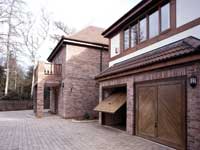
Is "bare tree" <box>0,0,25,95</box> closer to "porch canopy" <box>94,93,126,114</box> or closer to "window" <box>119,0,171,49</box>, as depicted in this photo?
"window" <box>119,0,171,49</box>

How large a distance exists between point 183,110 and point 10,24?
2563 cm

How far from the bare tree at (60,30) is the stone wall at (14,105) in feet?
38.9

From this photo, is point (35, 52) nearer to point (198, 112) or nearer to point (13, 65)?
point (13, 65)

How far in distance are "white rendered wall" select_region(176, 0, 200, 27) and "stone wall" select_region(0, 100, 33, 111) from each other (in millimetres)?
25930

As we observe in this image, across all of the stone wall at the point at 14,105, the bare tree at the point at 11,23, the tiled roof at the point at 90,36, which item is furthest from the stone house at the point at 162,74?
the stone wall at the point at 14,105

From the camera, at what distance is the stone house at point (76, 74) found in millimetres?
18203

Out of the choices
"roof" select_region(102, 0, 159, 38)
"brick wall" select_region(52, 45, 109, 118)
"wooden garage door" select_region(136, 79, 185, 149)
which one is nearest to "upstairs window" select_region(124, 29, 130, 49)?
"roof" select_region(102, 0, 159, 38)

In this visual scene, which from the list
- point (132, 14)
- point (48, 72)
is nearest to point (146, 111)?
point (132, 14)

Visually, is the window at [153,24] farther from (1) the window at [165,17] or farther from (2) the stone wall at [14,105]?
(2) the stone wall at [14,105]

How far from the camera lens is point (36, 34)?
34750 millimetres

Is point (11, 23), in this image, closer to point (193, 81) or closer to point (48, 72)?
point (48, 72)

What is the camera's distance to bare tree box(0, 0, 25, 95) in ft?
79.5

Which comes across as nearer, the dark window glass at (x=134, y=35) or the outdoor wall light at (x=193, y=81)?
the outdoor wall light at (x=193, y=81)

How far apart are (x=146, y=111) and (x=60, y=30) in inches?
1193
